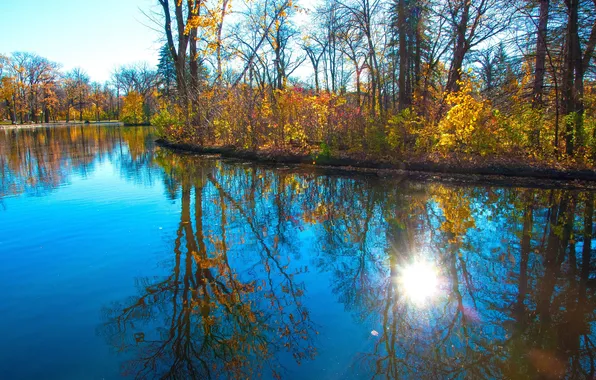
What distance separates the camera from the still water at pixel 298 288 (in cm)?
320

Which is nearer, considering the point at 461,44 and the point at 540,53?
the point at 540,53

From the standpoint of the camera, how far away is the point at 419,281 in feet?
15.2

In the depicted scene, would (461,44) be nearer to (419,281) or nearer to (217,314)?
(419,281)

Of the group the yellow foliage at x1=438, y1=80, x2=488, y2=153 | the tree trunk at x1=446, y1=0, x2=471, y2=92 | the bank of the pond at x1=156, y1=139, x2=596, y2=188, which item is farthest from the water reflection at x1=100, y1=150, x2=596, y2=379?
the tree trunk at x1=446, y1=0, x2=471, y2=92

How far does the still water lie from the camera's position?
10.5 ft

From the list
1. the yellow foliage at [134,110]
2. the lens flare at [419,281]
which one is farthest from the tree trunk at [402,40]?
the yellow foliage at [134,110]

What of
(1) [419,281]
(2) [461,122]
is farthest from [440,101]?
(1) [419,281]

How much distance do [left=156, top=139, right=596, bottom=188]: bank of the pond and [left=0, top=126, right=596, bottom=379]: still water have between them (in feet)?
6.01

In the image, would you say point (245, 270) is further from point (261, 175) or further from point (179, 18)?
point (179, 18)

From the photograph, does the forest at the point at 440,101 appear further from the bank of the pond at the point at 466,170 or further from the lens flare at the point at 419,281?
the lens flare at the point at 419,281

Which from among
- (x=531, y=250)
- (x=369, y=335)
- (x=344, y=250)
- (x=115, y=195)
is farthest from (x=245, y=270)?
(x=115, y=195)

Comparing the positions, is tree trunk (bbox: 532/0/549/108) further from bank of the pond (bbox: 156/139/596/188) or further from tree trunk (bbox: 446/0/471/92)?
tree trunk (bbox: 446/0/471/92)

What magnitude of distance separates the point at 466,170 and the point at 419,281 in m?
8.08

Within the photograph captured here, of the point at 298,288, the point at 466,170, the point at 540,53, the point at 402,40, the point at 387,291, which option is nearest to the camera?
the point at 387,291
